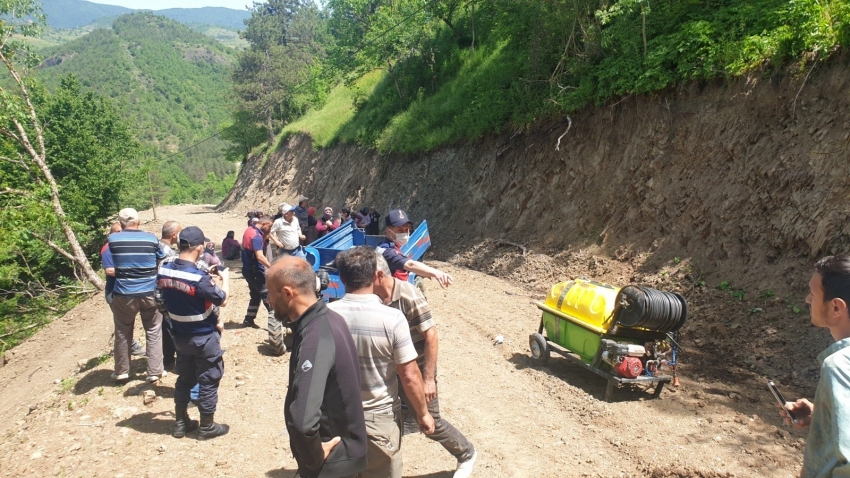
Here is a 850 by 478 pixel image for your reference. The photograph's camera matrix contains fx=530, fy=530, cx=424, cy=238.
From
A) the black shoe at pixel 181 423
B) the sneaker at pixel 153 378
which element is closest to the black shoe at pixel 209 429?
the black shoe at pixel 181 423

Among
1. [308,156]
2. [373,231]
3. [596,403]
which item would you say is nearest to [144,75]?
[308,156]

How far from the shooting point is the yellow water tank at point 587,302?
20.2ft

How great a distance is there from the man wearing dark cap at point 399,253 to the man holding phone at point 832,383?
8.26 feet

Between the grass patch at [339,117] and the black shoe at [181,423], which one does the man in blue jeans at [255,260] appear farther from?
the grass patch at [339,117]

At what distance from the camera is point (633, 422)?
18.4 feet

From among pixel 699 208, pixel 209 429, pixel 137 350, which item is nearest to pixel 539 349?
pixel 209 429

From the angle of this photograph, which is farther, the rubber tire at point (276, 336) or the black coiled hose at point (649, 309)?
the rubber tire at point (276, 336)

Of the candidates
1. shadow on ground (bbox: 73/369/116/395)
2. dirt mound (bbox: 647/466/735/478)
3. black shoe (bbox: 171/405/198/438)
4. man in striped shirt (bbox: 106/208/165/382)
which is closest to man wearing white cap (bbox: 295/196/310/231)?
shadow on ground (bbox: 73/369/116/395)

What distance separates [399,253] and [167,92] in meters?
183

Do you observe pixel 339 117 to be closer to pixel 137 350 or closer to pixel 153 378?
pixel 137 350

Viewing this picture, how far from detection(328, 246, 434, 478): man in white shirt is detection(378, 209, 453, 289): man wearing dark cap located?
4.07 feet

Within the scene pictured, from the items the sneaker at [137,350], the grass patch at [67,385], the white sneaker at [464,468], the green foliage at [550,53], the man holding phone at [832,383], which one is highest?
the green foliage at [550,53]

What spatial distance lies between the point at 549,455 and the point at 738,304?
4.43 metres

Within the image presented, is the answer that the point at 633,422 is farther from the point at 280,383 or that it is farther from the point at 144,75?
the point at 144,75
